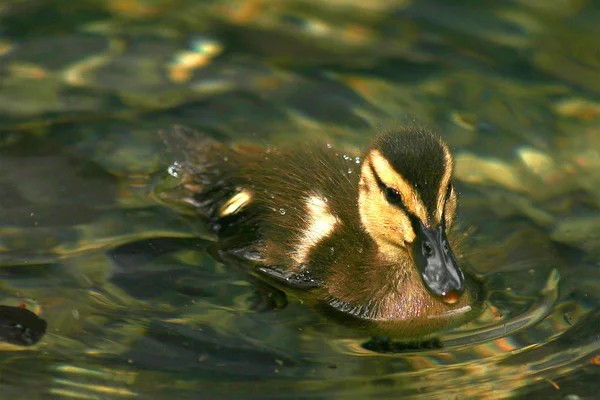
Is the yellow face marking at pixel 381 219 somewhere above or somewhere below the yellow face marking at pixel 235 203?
above

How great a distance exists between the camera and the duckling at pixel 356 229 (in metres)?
3.51

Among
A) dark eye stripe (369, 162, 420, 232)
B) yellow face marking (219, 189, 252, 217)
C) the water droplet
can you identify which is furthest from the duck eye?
the water droplet

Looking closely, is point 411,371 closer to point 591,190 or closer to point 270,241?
point 270,241

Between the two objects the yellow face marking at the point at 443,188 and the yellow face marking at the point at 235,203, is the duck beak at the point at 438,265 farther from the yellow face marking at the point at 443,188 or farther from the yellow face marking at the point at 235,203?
the yellow face marking at the point at 235,203

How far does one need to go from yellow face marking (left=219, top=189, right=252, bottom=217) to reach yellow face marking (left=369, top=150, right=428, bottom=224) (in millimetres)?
677

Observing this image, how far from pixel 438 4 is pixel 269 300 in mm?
3005

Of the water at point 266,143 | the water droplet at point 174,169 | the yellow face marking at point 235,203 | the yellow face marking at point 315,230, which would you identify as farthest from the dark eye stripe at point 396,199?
the water droplet at point 174,169

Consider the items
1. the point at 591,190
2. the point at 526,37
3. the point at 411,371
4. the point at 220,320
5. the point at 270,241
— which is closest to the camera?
the point at 411,371

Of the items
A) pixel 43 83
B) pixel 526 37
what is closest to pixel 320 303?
pixel 43 83

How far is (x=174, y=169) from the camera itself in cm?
462

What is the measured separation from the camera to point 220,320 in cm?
372

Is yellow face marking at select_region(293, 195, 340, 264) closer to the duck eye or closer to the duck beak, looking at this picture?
the duck eye

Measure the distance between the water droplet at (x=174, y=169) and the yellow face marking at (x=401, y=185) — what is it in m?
1.21

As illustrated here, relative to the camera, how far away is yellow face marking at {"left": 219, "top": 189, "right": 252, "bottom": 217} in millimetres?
4160
